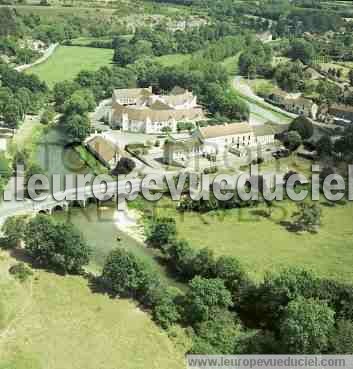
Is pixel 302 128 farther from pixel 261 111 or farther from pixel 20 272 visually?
pixel 20 272

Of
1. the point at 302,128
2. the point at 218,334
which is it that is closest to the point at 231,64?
the point at 302,128

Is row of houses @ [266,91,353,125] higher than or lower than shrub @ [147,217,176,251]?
higher

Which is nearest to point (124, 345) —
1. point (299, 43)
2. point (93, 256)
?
point (93, 256)

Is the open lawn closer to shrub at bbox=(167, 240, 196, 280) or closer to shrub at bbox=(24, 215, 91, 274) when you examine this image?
shrub at bbox=(167, 240, 196, 280)

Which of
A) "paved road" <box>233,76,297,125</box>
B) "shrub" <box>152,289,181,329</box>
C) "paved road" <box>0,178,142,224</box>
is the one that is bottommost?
"shrub" <box>152,289,181,329</box>

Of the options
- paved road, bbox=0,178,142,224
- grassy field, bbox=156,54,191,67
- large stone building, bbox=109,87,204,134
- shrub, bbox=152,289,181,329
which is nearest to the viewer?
shrub, bbox=152,289,181,329

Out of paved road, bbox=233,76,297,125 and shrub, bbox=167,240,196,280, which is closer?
shrub, bbox=167,240,196,280

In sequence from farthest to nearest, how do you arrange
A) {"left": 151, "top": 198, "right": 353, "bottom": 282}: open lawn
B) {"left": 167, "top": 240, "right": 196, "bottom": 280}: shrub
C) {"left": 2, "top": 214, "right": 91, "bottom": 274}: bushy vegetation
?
1. {"left": 151, "top": 198, "right": 353, "bottom": 282}: open lawn
2. {"left": 167, "top": 240, "right": 196, "bottom": 280}: shrub
3. {"left": 2, "top": 214, "right": 91, "bottom": 274}: bushy vegetation

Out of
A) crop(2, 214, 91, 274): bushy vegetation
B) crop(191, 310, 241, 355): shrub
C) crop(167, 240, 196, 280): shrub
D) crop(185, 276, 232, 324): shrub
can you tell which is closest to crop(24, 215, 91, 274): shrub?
crop(2, 214, 91, 274): bushy vegetation
